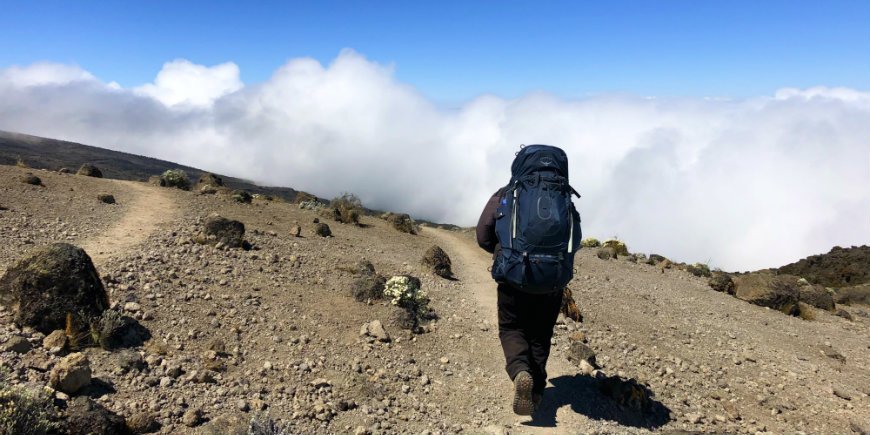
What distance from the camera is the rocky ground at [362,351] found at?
5.56m

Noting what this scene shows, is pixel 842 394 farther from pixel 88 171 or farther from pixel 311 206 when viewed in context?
pixel 88 171

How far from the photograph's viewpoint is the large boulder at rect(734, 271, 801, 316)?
14352mm

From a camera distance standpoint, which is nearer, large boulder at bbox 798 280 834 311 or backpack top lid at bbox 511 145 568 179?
backpack top lid at bbox 511 145 568 179

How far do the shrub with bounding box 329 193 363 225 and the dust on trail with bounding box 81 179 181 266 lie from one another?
505 centimetres

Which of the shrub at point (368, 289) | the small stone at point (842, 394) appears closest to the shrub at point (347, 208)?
the shrub at point (368, 289)

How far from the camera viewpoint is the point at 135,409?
16.2ft

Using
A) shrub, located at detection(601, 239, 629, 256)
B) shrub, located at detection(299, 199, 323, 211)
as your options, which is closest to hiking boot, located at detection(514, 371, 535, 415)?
shrub, located at detection(299, 199, 323, 211)

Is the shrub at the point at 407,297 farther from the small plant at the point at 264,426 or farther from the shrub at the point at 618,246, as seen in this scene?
the shrub at the point at 618,246

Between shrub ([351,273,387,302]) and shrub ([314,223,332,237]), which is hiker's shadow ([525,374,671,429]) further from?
shrub ([314,223,332,237])

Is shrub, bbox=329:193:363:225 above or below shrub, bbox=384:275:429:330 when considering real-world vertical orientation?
above

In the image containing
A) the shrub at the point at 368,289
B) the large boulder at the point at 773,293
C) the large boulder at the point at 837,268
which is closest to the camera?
the shrub at the point at 368,289

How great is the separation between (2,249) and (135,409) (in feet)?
18.8

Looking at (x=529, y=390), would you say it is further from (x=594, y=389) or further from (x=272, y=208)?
(x=272, y=208)

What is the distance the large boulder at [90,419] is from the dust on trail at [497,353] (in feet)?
13.0
